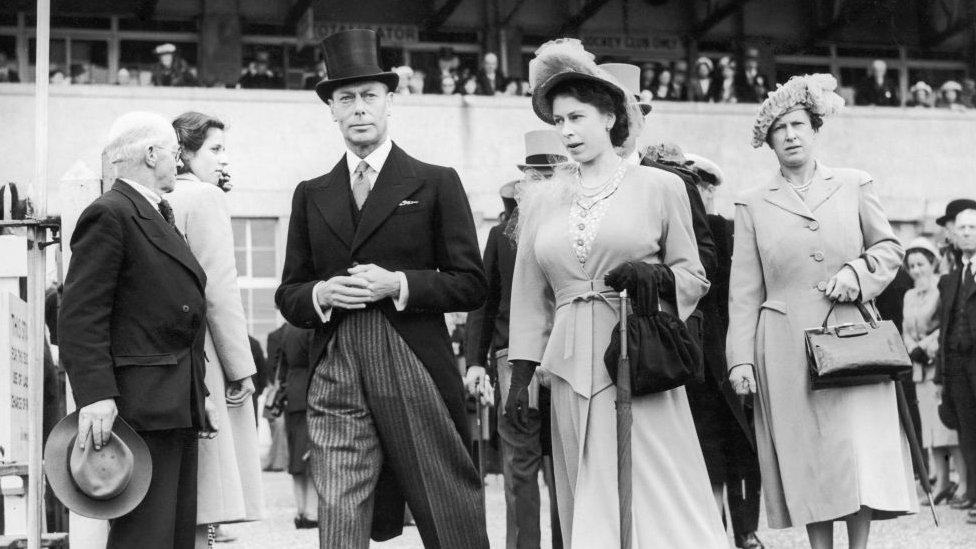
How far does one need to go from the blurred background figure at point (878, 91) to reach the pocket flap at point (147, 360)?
76.9 feet

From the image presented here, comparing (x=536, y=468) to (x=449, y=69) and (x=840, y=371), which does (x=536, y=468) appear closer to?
(x=840, y=371)

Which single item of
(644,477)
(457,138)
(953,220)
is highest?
(457,138)

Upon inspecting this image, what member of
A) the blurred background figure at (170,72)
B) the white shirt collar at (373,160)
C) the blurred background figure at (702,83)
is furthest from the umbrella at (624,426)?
the blurred background figure at (702,83)

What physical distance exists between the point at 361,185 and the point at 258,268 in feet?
63.5

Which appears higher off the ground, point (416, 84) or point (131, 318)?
point (416, 84)

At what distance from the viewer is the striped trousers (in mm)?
5426

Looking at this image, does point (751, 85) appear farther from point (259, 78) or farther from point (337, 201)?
point (337, 201)

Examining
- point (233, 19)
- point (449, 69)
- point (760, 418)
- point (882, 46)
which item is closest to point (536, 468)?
point (760, 418)

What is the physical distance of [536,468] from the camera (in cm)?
739

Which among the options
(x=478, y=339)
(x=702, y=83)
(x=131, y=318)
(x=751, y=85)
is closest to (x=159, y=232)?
(x=131, y=318)

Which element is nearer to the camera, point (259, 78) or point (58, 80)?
point (58, 80)

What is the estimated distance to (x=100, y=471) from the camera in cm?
537

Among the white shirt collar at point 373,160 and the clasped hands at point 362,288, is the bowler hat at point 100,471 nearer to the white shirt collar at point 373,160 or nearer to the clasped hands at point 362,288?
the clasped hands at point 362,288

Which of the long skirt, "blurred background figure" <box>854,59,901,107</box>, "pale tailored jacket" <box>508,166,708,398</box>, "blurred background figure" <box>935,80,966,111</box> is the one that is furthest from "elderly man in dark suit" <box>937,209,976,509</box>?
"blurred background figure" <box>935,80,966,111</box>
